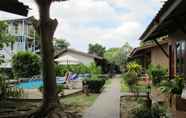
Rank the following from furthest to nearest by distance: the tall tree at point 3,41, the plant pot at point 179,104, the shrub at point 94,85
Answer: the shrub at point 94,85
the tall tree at point 3,41
the plant pot at point 179,104

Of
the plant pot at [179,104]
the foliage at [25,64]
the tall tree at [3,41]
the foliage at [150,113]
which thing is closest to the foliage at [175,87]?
the plant pot at [179,104]

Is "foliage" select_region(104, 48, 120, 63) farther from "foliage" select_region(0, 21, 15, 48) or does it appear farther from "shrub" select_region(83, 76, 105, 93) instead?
"foliage" select_region(0, 21, 15, 48)

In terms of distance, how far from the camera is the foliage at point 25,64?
109 feet

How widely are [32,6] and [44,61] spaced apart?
71.5 inches

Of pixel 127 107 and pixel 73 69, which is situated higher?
pixel 73 69

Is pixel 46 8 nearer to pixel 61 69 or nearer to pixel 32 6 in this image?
pixel 32 6

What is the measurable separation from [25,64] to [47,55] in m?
24.3

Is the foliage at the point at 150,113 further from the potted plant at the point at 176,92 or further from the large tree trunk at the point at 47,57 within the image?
the large tree trunk at the point at 47,57

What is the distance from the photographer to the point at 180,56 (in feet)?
41.4

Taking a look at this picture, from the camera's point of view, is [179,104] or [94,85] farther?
[94,85]

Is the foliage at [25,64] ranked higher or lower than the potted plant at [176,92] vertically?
higher

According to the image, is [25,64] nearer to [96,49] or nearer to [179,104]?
[179,104]

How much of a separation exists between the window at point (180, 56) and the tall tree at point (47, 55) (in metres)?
5.08

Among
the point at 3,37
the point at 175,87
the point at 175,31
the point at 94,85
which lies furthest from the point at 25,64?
the point at 175,87
